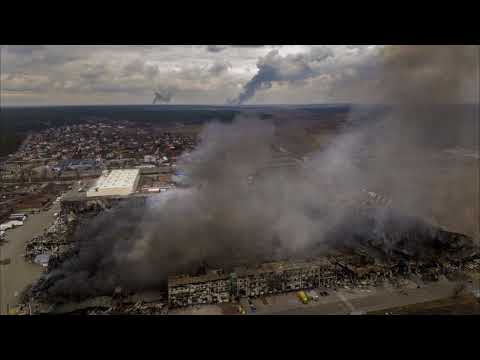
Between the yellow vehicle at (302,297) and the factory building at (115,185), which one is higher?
the factory building at (115,185)

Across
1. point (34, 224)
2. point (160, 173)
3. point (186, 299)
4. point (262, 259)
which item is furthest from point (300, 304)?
point (160, 173)

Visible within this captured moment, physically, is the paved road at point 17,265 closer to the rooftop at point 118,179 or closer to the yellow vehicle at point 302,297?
the rooftop at point 118,179

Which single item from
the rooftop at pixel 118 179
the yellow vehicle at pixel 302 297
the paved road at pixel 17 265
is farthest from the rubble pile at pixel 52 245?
the yellow vehicle at pixel 302 297

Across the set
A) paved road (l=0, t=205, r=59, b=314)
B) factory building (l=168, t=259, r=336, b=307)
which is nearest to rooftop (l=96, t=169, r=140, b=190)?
paved road (l=0, t=205, r=59, b=314)

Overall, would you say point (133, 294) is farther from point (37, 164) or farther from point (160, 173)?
point (37, 164)

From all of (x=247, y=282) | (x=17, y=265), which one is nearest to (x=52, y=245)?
(x=17, y=265)

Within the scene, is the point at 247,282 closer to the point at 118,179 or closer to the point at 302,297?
the point at 302,297
